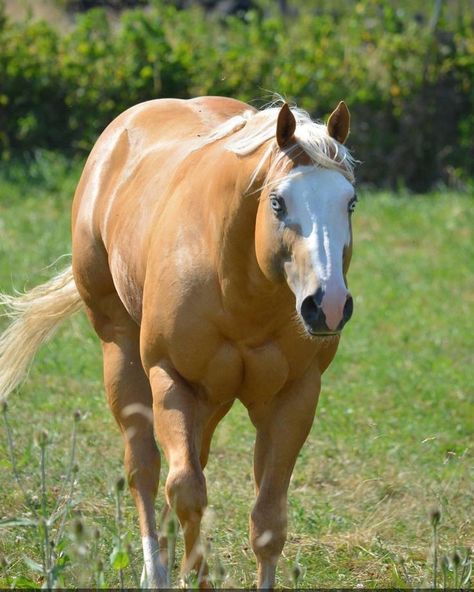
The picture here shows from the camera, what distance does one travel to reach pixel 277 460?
421cm

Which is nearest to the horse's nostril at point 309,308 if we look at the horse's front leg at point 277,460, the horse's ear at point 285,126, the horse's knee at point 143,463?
the horse's ear at point 285,126

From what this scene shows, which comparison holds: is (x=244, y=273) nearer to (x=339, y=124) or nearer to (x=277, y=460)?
(x=339, y=124)

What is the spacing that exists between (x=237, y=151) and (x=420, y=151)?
29.5 feet

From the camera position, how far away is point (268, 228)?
3.67m

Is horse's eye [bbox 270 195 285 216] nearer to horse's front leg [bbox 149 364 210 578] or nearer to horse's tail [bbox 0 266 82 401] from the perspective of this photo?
horse's front leg [bbox 149 364 210 578]

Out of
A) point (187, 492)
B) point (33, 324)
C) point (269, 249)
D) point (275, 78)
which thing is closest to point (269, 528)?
point (187, 492)

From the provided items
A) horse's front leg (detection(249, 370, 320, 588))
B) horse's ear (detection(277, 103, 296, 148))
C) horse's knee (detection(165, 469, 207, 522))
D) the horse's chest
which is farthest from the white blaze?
horse's knee (detection(165, 469, 207, 522))

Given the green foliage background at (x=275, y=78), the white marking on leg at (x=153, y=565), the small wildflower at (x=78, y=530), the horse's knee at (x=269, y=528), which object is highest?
the small wildflower at (x=78, y=530)

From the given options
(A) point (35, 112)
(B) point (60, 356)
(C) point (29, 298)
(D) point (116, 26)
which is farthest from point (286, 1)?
(C) point (29, 298)

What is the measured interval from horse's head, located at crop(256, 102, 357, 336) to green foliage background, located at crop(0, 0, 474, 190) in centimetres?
848

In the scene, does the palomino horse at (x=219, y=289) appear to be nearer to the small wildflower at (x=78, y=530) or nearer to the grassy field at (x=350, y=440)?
the grassy field at (x=350, y=440)

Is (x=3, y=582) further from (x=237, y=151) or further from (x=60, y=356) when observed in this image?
(x=60, y=356)

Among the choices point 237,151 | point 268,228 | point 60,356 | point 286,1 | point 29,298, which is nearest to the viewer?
point 268,228

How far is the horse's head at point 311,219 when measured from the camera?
343cm
